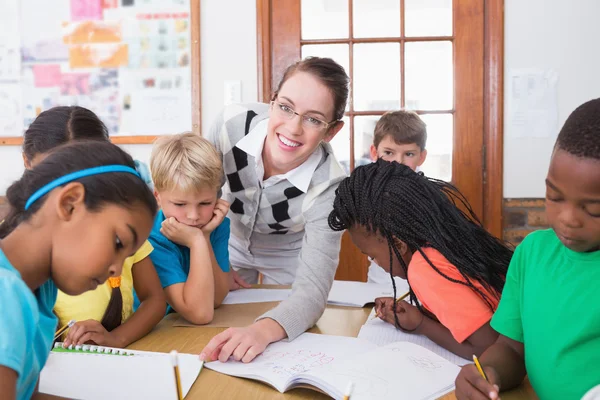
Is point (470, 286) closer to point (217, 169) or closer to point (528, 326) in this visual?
point (528, 326)

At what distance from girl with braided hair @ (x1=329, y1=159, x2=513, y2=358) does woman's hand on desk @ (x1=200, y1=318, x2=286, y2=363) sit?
308mm

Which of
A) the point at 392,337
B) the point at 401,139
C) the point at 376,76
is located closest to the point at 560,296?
the point at 392,337

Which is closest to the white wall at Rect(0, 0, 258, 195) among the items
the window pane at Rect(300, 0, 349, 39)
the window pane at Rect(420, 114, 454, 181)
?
the window pane at Rect(300, 0, 349, 39)

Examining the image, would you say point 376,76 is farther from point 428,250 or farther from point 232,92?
point 428,250

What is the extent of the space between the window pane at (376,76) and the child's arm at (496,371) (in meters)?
1.82

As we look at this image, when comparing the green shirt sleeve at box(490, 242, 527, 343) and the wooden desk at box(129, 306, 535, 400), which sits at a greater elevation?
the green shirt sleeve at box(490, 242, 527, 343)

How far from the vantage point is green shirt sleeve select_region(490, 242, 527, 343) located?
92cm

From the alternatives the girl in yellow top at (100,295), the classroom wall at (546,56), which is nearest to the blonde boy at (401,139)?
the classroom wall at (546,56)

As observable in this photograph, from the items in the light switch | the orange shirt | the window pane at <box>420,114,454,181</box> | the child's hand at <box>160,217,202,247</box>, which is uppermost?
the light switch

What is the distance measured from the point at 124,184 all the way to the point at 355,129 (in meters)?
2.00

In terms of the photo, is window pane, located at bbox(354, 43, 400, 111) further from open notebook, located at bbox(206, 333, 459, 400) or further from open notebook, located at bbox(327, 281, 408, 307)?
open notebook, located at bbox(206, 333, 459, 400)

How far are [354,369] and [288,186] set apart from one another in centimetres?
71

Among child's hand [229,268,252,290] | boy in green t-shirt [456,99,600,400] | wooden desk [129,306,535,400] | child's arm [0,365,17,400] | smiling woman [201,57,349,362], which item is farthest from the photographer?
child's hand [229,268,252,290]

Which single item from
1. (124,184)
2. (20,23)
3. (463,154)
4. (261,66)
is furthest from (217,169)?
(20,23)
